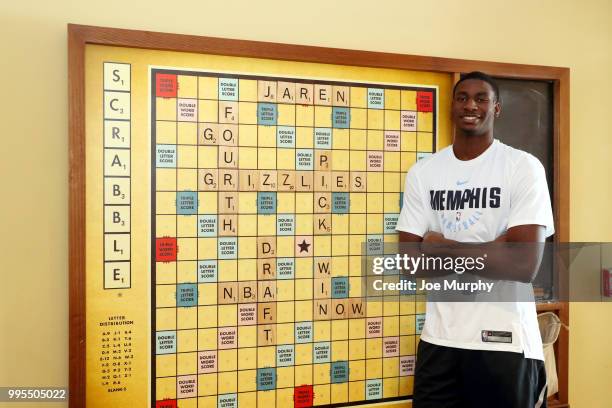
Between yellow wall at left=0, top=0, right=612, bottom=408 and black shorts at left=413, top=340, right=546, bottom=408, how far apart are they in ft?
2.22

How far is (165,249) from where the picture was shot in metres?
1.69

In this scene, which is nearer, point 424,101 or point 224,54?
point 224,54

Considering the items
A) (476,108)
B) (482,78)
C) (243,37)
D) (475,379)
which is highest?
(243,37)

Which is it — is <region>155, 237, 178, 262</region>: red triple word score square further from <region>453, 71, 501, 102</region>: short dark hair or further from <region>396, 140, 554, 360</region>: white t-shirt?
<region>453, 71, 501, 102</region>: short dark hair

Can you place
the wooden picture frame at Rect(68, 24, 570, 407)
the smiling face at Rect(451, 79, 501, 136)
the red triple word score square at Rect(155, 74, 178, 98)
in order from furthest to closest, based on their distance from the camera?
the smiling face at Rect(451, 79, 501, 136)
the red triple word score square at Rect(155, 74, 178, 98)
the wooden picture frame at Rect(68, 24, 570, 407)

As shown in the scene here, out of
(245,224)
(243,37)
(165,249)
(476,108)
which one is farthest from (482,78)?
(165,249)

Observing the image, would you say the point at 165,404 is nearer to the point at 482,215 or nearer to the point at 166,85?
the point at 166,85

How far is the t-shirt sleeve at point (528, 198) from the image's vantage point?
1658mm

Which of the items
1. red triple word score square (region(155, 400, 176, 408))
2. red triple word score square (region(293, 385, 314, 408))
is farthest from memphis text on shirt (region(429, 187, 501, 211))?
red triple word score square (region(155, 400, 176, 408))

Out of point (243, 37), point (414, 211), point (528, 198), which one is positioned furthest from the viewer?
point (414, 211)

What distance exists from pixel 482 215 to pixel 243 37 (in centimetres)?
104

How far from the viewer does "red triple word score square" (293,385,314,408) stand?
1.85m

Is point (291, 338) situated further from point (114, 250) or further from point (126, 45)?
point (126, 45)

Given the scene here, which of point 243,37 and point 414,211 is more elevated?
point 243,37
